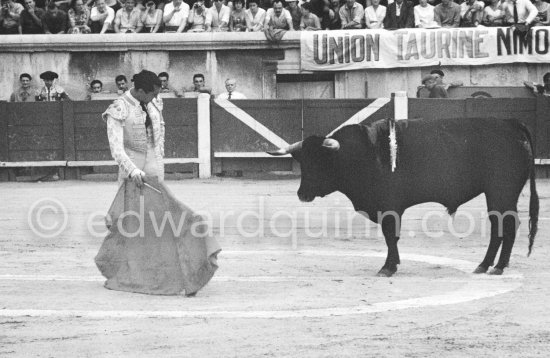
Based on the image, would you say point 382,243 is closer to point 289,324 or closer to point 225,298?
point 225,298

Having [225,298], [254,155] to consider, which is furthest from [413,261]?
[254,155]

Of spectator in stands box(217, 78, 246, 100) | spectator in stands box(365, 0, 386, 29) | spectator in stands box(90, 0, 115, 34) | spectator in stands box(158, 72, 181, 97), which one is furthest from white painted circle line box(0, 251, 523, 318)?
spectator in stands box(90, 0, 115, 34)

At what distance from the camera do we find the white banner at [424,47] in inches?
666

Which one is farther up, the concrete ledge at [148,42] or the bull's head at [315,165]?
A: the concrete ledge at [148,42]

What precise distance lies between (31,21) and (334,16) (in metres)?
4.43

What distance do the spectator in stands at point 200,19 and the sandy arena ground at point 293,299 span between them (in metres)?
6.60

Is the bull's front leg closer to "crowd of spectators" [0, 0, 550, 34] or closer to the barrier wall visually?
the barrier wall

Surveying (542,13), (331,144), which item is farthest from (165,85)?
(331,144)

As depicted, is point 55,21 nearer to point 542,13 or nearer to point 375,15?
point 375,15

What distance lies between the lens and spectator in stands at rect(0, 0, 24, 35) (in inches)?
699

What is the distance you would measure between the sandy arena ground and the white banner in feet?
19.9

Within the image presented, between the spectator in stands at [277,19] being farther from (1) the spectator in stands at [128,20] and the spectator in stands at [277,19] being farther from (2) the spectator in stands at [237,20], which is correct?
(1) the spectator in stands at [128,20]

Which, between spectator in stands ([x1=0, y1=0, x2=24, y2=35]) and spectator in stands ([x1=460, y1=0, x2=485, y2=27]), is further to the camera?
spectator in stands ([x1=0, y1=0, x2=24, y2=35])

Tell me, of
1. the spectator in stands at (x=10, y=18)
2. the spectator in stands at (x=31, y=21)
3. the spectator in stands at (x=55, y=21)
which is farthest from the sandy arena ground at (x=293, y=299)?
the spectator in stands at (x=10, y=18)
